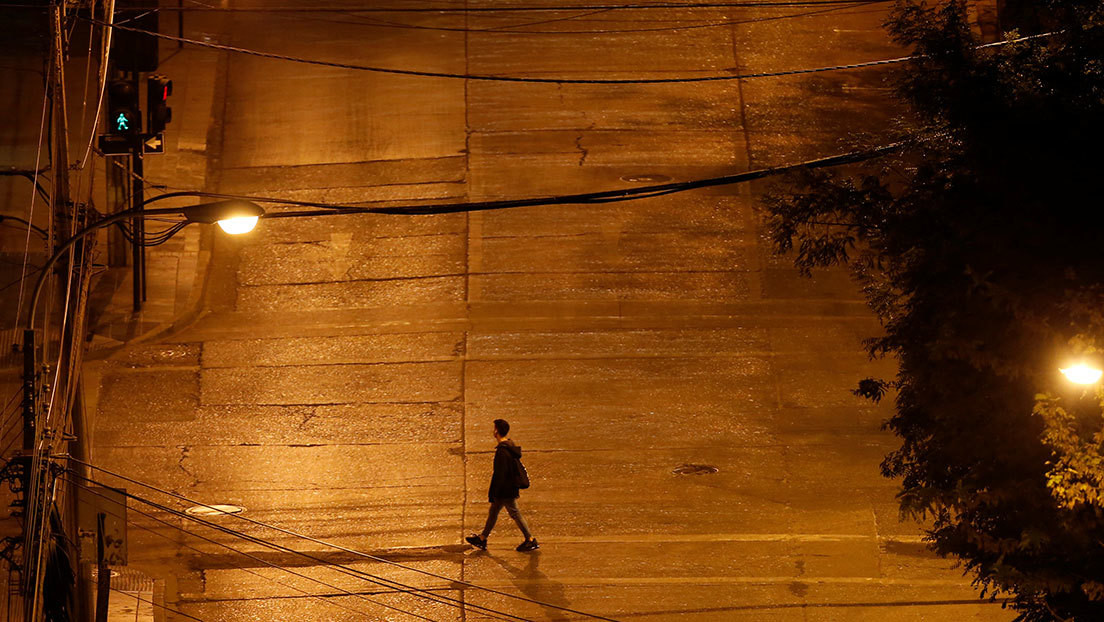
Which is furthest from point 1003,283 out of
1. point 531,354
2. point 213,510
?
point 531,354

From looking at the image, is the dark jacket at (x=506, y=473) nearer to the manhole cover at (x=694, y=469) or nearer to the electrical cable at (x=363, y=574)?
the electrical cable at (x=363, y=574)

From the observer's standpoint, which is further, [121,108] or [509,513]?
[121,108]

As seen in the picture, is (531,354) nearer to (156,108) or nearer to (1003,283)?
(156,108)

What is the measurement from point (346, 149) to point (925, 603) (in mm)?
12464

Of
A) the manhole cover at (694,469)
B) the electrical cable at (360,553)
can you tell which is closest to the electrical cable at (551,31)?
the manhole cover at (694,469)

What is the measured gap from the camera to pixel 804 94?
23609 millimetres

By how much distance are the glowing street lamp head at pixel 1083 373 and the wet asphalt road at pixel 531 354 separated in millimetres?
4619

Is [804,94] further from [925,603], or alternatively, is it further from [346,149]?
[925,603]

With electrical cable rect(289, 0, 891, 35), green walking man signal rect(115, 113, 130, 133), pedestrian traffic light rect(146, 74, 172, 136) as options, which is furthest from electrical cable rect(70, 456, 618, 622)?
electrical cable rect(289, 0, 891, 35)

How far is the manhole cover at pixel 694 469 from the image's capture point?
1512cm

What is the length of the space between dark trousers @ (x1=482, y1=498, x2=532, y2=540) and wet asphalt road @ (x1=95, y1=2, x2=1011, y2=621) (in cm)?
30

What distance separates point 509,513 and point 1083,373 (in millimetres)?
6391

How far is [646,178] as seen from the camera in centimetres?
2062

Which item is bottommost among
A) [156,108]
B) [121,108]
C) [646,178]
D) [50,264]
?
[50,264]
